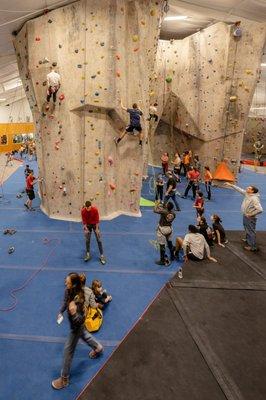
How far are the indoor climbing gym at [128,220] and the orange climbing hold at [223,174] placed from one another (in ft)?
0.32

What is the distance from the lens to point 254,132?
24609mm

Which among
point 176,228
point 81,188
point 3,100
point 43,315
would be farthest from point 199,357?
point 3,100

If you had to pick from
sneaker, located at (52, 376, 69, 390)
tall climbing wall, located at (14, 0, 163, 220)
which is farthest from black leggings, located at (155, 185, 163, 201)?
sneaker, located at (52, 376, 69, 390)

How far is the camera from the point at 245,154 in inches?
977

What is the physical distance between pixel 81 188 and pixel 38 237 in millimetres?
1725

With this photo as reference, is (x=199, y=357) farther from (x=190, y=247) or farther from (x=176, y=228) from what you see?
(x=176, y=228)

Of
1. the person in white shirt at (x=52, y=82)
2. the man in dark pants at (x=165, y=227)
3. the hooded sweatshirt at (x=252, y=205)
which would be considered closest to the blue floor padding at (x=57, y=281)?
the man in dark pants at (x=165, y=227)

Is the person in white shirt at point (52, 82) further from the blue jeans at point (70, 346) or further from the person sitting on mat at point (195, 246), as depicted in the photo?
the blue jeans at point (70, 346)

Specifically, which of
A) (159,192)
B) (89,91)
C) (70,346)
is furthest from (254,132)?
(70,346)

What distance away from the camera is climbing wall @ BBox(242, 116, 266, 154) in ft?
78.6

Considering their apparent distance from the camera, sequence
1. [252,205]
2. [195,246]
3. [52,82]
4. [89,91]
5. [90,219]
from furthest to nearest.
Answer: [89,91] < [52,82] < [90,219] < [252,205] < [195,246]

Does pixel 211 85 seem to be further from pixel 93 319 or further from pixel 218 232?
pixel 93 319

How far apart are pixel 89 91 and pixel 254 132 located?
20332 millimetres

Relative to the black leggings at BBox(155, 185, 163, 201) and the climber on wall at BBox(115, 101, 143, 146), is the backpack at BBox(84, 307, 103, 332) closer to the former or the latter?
the climber on wall at BBox(115, 101, 143, 146)
